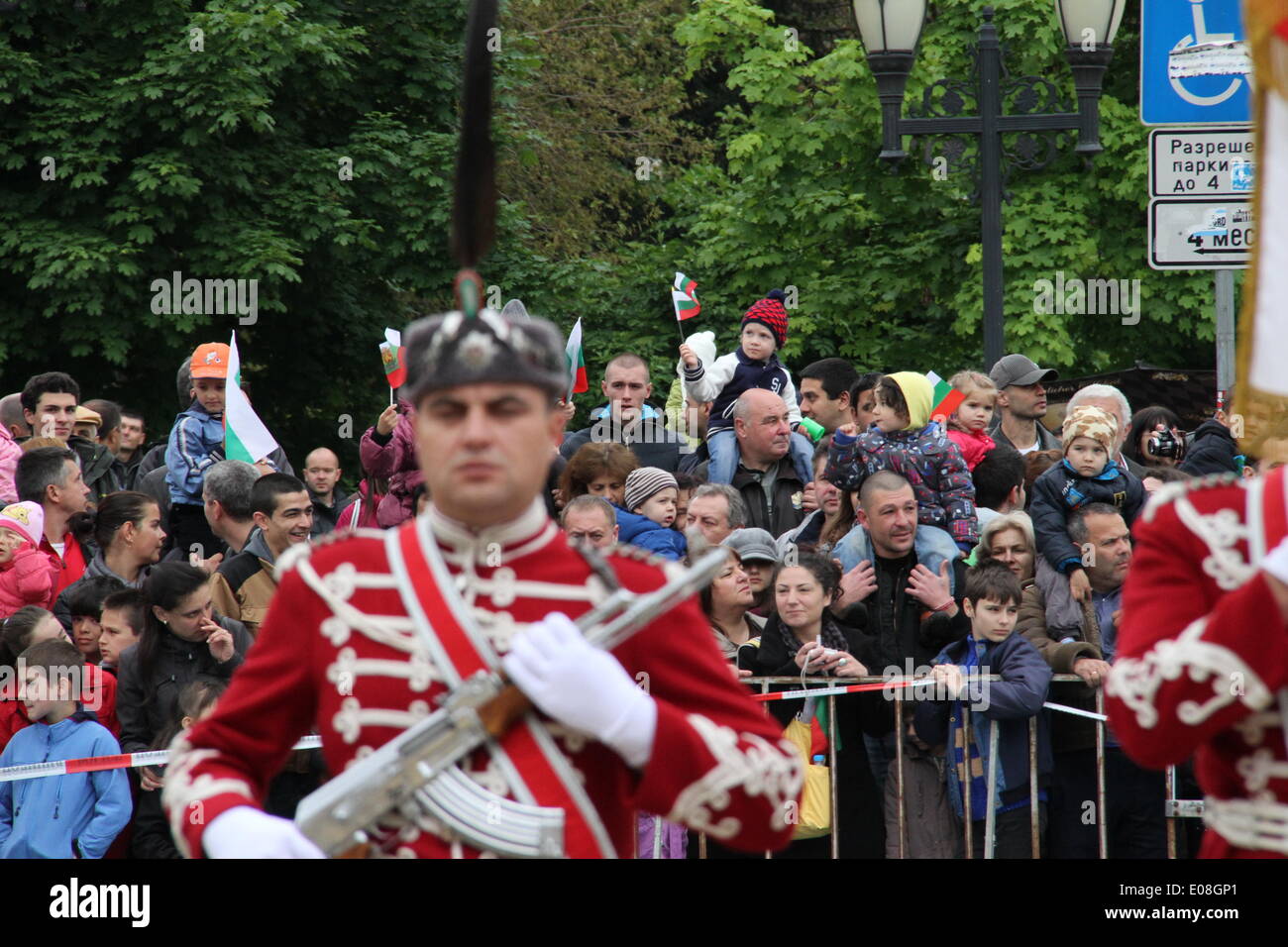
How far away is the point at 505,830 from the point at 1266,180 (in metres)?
1.68

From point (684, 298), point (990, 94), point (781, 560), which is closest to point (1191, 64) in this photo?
point (990, 94)

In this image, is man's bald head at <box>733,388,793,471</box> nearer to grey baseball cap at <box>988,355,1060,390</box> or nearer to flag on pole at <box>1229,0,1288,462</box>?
grey baseball cap at <box>988,355,1060,390</box>

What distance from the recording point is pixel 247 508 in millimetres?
9195

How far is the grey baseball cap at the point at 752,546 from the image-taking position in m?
8.28

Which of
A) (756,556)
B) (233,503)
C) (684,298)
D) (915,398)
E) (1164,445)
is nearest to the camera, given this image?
(756,556)

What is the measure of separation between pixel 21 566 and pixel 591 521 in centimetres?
253

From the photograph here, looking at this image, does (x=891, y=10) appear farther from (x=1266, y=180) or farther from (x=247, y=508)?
(x=1266, y=180)

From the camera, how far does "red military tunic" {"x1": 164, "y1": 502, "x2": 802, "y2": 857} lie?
11.2 feet

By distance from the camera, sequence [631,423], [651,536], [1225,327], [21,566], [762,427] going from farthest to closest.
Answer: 1. [631,423]
2. [762,427]
3. [1225,327]
4. [21,566]
5. [651,536]

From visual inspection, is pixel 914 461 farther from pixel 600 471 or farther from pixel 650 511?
pixel 600 471

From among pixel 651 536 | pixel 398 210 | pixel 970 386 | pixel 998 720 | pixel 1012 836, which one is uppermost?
pixel 398 210

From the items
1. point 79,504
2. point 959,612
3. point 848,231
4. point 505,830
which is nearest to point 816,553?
point 959,612

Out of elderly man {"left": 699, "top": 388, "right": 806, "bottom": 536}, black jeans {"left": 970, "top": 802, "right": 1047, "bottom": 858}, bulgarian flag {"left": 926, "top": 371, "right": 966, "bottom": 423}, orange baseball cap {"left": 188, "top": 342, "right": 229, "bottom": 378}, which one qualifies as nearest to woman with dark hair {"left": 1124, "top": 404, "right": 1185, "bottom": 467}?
bulgarian flag {"left": 926, "top": 371, "right": 966, "bottom": 423}

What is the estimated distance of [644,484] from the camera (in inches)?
352
